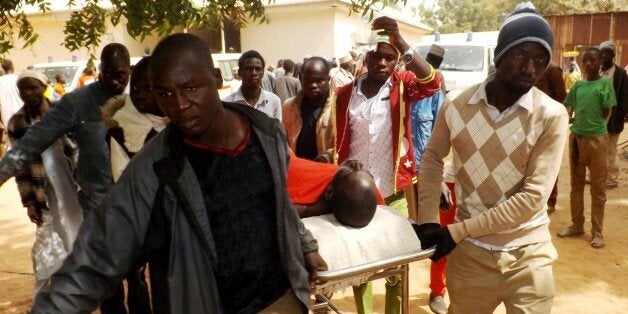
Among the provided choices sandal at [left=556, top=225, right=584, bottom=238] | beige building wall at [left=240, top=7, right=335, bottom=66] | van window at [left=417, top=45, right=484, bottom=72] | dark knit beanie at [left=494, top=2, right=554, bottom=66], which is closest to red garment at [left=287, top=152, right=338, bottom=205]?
dark knit beanie at [left=494, top=2, right=554, bottom=66]

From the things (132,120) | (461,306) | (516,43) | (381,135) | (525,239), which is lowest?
(461,306)

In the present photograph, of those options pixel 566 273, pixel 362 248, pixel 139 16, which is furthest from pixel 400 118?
pixel 566 273

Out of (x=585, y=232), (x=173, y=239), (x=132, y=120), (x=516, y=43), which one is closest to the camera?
(x=173, y=239)

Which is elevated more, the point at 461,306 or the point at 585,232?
the point at 461,306

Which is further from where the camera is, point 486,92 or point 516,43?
point 486,92

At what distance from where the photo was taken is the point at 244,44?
2191 cm

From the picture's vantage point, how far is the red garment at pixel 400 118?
3.52 meters

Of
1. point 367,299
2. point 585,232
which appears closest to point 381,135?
point 367,299

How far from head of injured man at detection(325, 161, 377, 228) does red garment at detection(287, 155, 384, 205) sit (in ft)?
0.43

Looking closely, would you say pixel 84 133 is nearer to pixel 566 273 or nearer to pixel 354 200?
pixel 354 200

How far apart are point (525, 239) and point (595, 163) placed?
139 inches

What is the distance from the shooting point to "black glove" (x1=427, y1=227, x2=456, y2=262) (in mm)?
2441

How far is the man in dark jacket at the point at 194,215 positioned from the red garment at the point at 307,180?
2.57 ft

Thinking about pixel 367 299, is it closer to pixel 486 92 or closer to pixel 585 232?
A: pixel 486 92
